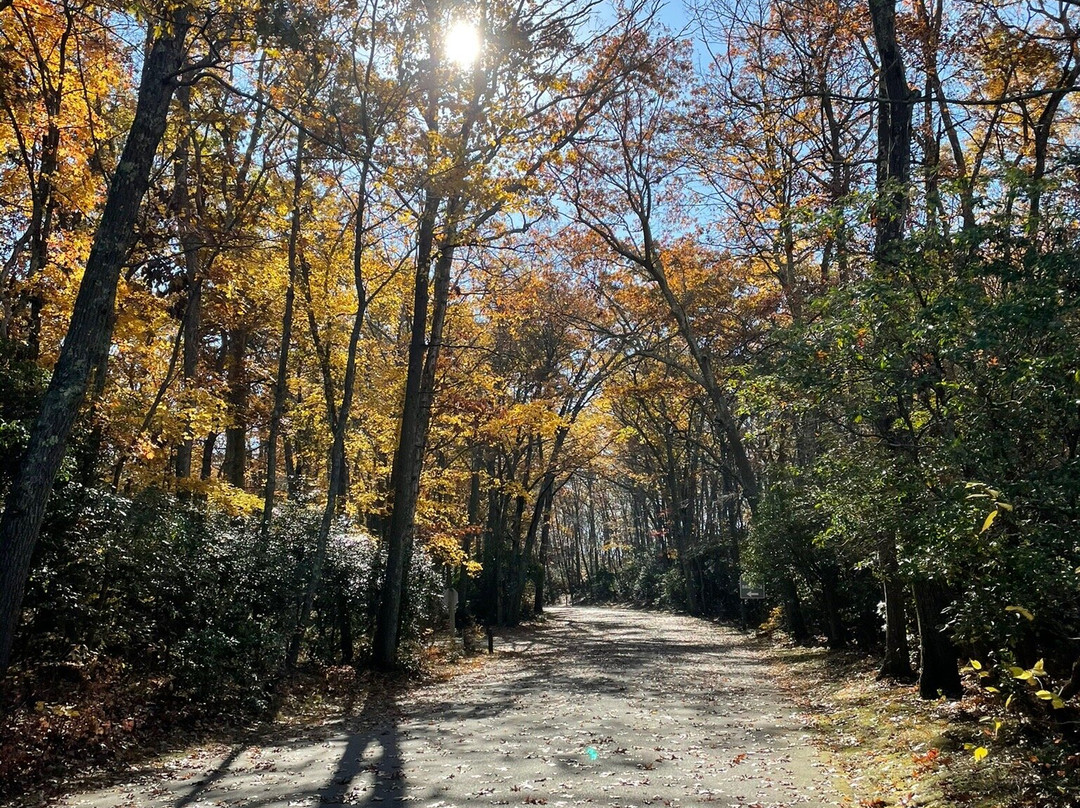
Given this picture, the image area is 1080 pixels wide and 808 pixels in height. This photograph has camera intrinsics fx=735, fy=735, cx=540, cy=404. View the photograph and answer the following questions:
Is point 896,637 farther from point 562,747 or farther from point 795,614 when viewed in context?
point 795,614

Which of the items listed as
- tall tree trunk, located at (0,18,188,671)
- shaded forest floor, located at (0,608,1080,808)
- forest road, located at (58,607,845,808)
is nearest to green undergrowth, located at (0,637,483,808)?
shaded forest floor, located at (0,608,1080,808)

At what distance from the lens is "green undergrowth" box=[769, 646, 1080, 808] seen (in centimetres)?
527

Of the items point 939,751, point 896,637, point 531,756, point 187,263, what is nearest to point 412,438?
point 187,263

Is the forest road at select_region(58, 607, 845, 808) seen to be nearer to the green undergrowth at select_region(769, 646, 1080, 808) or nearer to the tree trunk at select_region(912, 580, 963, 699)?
the green undergrowth at select_region(769, 646, 1080, 808)

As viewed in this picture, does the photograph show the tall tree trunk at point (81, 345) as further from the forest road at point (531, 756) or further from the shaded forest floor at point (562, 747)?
the forest road at point (531, 756)

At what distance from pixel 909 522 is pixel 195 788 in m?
6.94

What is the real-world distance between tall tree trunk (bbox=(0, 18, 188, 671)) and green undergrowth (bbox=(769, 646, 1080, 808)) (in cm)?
752

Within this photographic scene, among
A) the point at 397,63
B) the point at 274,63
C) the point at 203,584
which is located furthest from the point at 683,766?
the point at 274,63

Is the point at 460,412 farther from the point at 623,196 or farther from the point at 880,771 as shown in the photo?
the point at 880,771

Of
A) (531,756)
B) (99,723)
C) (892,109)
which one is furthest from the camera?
(892,109)

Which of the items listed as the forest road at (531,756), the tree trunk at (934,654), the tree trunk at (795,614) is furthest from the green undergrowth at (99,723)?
the tree trunk at (795,614)

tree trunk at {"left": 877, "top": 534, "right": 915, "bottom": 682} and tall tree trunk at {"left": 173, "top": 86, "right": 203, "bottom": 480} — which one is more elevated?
tall tree trunk at {"left": 173, "top": 86, "right": 203, "bottom": 480}

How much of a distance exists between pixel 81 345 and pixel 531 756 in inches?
242

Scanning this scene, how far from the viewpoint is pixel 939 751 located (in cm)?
685
